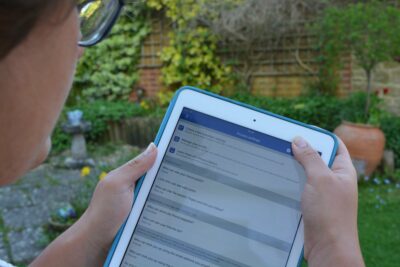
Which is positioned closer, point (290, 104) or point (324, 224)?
point (324, 224)

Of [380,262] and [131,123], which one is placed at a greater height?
[380,262]

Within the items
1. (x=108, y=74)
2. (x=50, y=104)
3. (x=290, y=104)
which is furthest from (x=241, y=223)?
(x=108, y=74)

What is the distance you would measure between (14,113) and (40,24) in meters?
0.12

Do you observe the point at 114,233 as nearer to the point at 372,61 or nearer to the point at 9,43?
the point at 9,43

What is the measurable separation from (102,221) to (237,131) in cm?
34

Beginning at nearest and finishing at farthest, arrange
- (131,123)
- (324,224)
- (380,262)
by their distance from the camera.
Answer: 1. (324,224)
2. (380,262)
3. (131,123)

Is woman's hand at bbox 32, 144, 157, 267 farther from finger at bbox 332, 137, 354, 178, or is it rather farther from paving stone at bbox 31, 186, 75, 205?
paving stone at bbox 31, 186, 75, 205

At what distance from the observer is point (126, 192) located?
1.03m

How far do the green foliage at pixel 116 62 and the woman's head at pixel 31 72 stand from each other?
7.56 meters

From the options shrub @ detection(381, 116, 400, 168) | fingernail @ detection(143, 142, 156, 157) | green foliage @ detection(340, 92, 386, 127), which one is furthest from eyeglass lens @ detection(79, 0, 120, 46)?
shrub @ detection(381, 116, 400, 168)

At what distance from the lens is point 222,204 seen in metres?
1.02

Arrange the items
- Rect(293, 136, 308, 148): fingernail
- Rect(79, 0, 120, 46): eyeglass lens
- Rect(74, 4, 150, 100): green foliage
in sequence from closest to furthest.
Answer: Rect(79, 0, 120, 46): eyeglass lens < Rect(293, 136, 308, 148): fingernail < Rect(74, 4, 150, 100): green foliage

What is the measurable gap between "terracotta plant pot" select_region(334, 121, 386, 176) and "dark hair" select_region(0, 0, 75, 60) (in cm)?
498

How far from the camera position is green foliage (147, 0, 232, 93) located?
24.9ft
